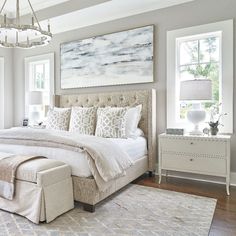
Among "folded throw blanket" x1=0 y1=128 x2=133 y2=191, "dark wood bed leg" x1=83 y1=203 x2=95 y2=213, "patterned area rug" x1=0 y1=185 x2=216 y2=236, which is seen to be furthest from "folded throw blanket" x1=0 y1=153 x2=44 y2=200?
"dark wood bed leg" x1=83 y1=203 x2=95 y2=213

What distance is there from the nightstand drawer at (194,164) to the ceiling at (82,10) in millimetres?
2379

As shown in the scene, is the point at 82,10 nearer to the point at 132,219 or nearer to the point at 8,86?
the point at 8,86

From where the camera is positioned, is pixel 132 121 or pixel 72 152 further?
pixel 132 121

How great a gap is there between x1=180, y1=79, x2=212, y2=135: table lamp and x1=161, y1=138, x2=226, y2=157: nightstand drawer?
222mm

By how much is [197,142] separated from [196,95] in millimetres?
622

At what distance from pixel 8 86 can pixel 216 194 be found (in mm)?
5071

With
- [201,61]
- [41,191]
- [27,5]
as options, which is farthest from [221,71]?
[27,5]

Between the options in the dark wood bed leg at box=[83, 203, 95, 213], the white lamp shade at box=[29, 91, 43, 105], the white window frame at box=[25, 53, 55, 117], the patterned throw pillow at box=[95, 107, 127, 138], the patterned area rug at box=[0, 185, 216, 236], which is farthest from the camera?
the white window frame at box=[25, 53, 55, 117]

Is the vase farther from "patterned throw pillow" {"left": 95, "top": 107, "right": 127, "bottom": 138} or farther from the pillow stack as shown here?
"patterned throw pillow" {"left": 95, "top": 107, "right": 127, "bottom": 138}

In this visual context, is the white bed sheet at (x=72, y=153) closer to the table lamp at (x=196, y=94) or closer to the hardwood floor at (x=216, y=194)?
the hardwood floor at (x=216, y=194)

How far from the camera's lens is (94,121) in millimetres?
3885

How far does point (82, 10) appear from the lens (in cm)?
410

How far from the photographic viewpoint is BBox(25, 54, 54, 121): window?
523 centimetres

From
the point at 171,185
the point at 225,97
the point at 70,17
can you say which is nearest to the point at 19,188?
the point at 171,185
